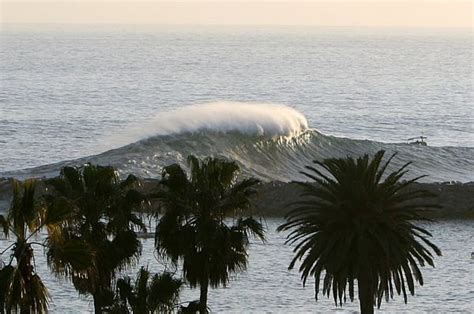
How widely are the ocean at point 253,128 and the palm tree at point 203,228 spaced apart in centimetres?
876

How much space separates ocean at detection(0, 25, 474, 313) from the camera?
4138 centimetres

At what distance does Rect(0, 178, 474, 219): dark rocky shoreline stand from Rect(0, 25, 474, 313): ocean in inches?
45.3

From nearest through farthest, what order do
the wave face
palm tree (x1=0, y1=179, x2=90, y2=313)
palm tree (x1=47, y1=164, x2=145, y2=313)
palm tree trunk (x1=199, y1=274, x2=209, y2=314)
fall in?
palm tree (x1=0, y1=179, x2=90, y2=313) → palm tree (x1=47, y1=164, x2=145, y2=313) → palm tree trunk (x1=199, y1=274, x2=209, y2=314) → the wave face

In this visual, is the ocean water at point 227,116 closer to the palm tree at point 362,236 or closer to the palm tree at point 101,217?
the palm tree at point 101,217

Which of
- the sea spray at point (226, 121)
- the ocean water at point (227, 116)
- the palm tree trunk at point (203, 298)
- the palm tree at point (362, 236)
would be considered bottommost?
the ocean water at point (227, 116)

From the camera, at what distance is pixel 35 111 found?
114m

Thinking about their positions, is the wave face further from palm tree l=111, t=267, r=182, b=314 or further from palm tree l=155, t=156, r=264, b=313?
palm tree l=111, t=267, r=182, b=314

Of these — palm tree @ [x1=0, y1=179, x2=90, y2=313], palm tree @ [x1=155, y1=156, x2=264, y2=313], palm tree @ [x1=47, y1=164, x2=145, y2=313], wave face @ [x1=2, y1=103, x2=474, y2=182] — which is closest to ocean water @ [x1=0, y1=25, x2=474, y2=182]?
wave face @ [x1=2, y1=103, x2=474, y2=182]

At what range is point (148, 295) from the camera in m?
27.5

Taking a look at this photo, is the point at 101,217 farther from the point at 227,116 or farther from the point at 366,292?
the point at 227,116

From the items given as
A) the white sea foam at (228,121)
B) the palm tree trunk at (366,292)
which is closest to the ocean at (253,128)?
the white sea foam at (228,121)

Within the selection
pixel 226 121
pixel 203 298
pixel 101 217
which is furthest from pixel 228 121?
pixel 101 217

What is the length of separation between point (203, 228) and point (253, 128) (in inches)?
1667

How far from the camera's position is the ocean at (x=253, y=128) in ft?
136
